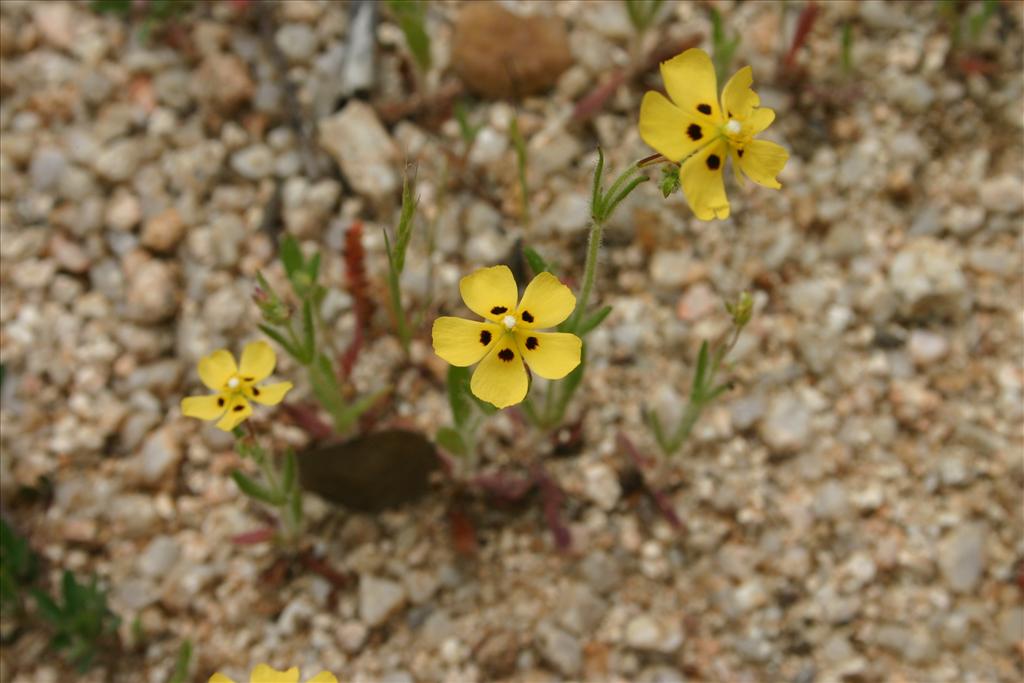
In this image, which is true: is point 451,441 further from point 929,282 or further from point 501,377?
point 929,282

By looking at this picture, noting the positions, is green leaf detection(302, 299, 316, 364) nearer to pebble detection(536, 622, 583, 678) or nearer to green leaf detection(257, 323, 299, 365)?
green leaf detection(257, 323, 299, 365)

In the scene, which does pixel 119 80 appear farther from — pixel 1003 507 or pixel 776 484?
pixel 1003 507

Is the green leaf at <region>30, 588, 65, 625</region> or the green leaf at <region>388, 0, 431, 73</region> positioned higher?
the green leaf at <region>388, 0, 431, 73</region>

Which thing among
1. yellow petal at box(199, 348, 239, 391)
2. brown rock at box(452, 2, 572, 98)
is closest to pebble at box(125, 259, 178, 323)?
yellow petal at box(199, 348, 239, 391)

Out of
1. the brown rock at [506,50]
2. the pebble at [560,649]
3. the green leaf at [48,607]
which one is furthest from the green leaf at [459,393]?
the brown rock at [506,50]

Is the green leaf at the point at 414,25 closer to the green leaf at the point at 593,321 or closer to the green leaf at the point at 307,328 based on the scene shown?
the green leaf at the point at 307,328
